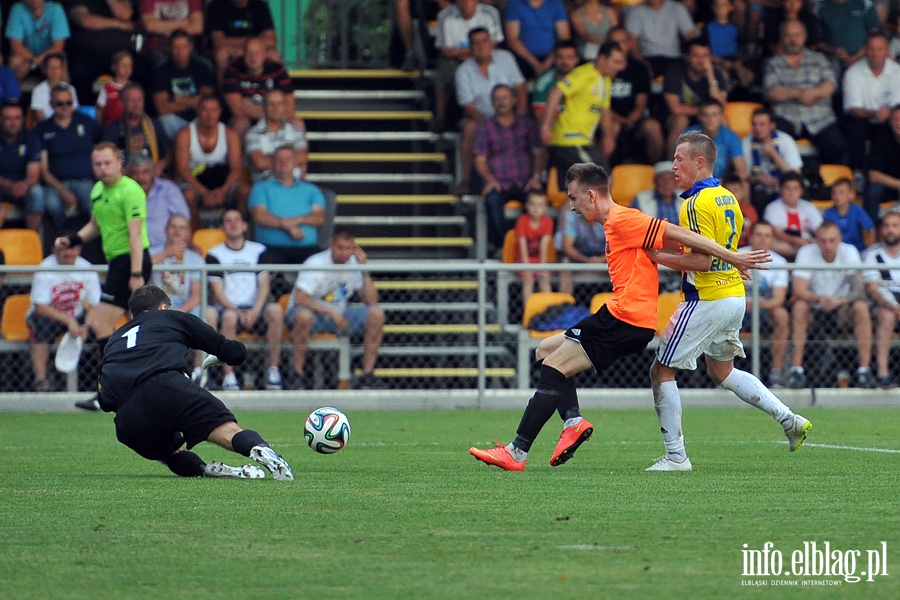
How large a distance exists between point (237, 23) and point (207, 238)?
3.65 m

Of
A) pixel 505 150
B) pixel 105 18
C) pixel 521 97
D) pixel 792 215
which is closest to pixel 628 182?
pixel 505 150

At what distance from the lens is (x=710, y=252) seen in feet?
26.1

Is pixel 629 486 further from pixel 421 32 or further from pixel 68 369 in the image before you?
pixel 421 32

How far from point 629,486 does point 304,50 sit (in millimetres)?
13487

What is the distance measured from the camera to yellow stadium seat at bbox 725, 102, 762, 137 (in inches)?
698

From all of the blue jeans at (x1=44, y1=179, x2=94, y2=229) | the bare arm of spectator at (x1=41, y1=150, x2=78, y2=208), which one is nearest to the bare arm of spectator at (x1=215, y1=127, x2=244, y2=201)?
→ the blue jeans at (x1=44, y1=179, x2=94, y2=229)

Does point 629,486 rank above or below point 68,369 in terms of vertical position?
above

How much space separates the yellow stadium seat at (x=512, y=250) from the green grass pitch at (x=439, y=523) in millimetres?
5259

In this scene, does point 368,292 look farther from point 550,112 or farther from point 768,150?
point 768,150

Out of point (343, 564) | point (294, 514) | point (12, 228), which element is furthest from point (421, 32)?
point (343, 564)

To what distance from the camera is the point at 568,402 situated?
332 inches

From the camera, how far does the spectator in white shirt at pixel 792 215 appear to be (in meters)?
15.8

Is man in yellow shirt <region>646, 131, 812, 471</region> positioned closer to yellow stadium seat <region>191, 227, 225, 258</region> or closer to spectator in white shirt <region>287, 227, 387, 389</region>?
spectator in white shirt <region>287, 227, 387, 389</region>

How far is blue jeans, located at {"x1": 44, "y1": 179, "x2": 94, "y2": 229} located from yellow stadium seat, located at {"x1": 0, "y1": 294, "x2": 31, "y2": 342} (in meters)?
2.06
